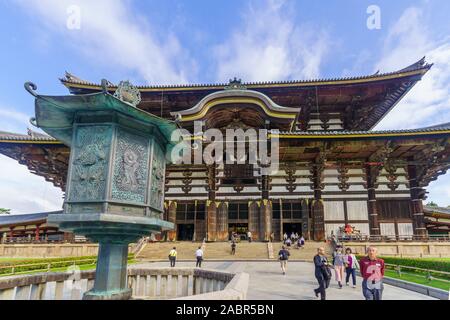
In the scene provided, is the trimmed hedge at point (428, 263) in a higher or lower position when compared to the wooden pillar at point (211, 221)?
lower

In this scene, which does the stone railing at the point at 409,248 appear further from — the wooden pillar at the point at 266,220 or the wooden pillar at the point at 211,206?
the wooden pillar at the point at 211,206

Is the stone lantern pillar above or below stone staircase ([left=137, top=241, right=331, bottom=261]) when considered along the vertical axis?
above

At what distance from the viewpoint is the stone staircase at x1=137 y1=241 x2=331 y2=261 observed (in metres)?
17.2

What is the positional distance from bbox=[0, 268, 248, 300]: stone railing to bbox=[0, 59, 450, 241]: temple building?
12.9 meters

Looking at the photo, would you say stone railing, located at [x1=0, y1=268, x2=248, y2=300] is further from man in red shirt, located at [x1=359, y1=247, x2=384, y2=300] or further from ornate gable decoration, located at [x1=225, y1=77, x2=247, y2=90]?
ornate gable decoration, located at [x1=225, y1=77, x2=247, y2=90]

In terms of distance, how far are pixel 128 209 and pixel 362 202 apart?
19.9 meters

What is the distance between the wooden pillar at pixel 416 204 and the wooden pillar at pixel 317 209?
608 centimetres

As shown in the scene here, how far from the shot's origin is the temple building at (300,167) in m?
19.5

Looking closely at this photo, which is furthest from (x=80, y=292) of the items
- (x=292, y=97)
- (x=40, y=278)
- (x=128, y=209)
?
(x=292, y=97)

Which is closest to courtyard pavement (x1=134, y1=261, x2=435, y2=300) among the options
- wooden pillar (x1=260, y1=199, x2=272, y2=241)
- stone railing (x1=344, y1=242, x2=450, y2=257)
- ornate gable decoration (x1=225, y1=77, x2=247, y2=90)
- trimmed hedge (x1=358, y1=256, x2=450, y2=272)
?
trimmed hedge (x1=358, y1=256, x2=450, y2=272)

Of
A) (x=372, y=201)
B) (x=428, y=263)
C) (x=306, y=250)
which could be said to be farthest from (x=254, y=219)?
(x=428, y=263)

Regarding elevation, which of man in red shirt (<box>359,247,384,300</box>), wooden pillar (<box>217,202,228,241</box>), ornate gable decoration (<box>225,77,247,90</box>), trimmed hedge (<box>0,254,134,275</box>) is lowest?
trimmed hedge (<box>0,254,134,275</box>)

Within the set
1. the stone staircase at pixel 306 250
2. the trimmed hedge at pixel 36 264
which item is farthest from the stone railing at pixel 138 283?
the stone staircase at pixel 306 250

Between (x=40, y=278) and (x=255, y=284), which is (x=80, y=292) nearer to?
(x=40, y=278)
